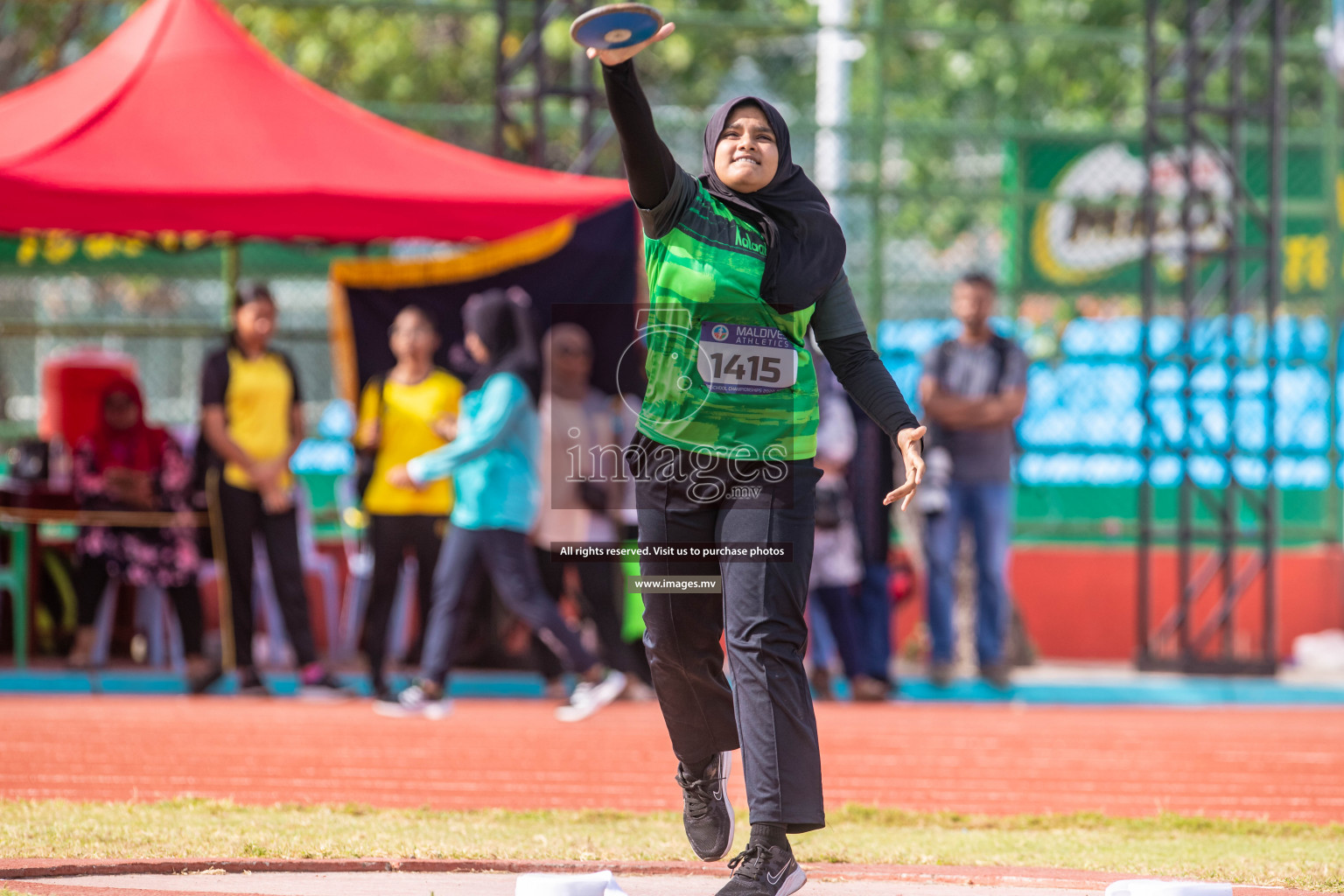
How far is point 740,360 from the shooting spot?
12.7 ft

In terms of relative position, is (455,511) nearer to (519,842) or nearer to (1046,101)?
(519,842)

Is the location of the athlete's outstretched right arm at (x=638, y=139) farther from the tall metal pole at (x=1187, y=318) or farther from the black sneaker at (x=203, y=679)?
the tall metal pole at (x=1187, y=318)

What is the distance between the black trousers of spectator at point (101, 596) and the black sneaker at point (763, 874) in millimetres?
5562

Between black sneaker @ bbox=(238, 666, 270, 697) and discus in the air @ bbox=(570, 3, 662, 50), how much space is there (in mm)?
5487

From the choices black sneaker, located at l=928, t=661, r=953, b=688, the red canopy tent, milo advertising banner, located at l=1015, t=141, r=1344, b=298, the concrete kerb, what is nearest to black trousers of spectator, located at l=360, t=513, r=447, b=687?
the red canopy tent

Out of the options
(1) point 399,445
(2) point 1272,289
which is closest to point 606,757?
(1) point 399,445

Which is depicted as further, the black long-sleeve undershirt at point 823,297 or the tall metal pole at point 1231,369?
the tall metal pole at point 1231,369

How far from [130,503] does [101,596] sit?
0.64 meters

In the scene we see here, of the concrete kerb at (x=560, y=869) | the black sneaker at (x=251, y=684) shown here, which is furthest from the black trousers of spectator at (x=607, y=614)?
the concrete kerb at (x=560, y=869)

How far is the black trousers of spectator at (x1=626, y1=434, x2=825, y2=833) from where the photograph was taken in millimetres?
3752

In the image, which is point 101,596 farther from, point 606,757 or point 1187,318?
point 1187,318

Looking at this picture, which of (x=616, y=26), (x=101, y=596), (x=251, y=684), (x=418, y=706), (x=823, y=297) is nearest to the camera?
(x=616, y=26)

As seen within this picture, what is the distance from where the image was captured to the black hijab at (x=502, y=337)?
7750 mm

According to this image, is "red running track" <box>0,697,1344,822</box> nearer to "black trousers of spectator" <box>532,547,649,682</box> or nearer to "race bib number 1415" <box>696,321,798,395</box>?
"black trousers of spectator" <box>532,547,649,682</box>
